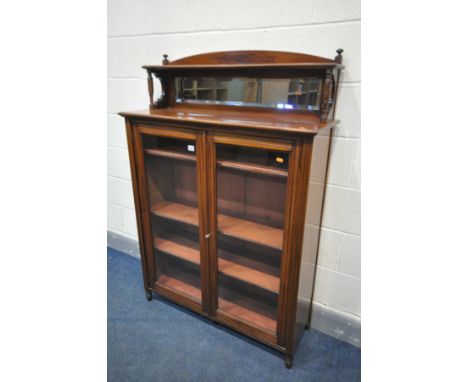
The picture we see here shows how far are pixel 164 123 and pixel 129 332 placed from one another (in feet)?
4.41

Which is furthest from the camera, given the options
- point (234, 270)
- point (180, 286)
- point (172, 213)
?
point (180, 286)

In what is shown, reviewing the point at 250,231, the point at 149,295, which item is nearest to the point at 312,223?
the point at 250,231

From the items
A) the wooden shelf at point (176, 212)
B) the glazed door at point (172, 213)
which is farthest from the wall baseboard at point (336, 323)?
the wooden shelf at point (176, 212)

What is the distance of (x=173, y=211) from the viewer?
182 cm

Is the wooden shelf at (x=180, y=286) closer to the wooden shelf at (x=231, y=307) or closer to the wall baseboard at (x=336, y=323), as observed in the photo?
the wooden shelf at (x=231, y=307)

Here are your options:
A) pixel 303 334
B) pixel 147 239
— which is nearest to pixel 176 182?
pixel 147 239

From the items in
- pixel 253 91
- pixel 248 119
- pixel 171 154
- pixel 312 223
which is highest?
pixel 253 91

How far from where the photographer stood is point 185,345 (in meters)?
1.70

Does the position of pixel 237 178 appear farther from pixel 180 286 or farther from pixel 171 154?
pixel 180 286

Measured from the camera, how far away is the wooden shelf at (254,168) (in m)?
1.32

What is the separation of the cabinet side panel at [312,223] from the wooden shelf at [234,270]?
0.60 feet

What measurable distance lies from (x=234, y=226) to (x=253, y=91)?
2.49 ft

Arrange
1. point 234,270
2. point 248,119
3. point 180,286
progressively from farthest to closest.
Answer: point 180,286 < point 234,270 < point 248,119

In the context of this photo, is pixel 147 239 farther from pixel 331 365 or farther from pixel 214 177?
pixel 331 365
